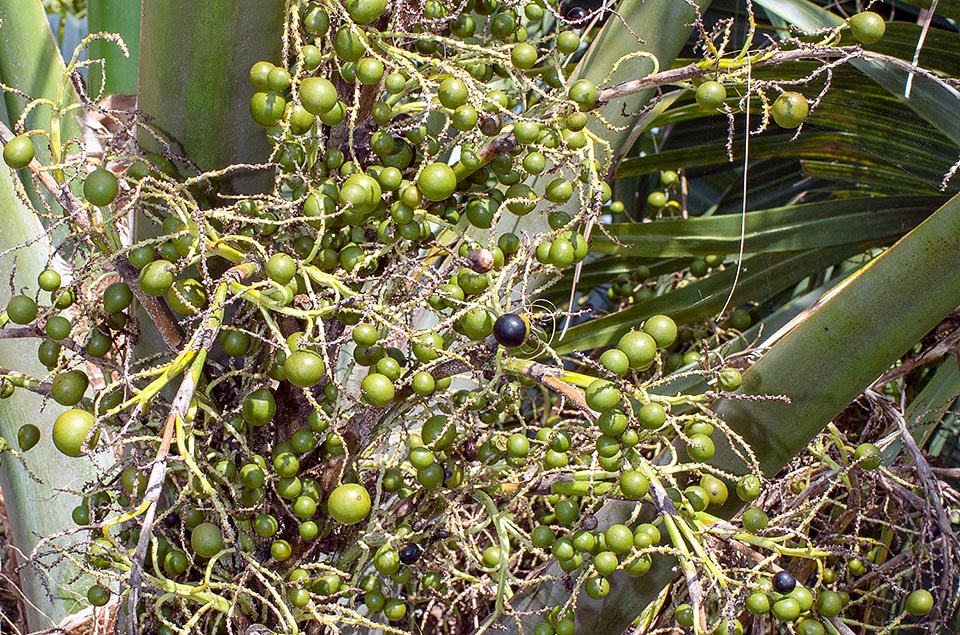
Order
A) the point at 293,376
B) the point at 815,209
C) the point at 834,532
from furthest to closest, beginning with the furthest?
the point at 815,209 < the point at 834,532 < the point at 293,376

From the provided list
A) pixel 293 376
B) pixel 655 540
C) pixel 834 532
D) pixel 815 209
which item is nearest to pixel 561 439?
pixel 655 540

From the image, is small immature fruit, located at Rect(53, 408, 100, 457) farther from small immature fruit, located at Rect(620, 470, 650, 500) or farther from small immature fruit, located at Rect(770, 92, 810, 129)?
small immature fruit, located at Rect(770, 92, 810, 129)

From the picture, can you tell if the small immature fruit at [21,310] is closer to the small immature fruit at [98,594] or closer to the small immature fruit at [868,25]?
the small immature fruit at [98,594]

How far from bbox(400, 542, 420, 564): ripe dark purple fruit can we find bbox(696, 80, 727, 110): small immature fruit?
1.48 ft

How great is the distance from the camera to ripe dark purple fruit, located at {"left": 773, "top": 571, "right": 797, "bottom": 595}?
0.70 m

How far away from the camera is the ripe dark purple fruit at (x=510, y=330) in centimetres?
65

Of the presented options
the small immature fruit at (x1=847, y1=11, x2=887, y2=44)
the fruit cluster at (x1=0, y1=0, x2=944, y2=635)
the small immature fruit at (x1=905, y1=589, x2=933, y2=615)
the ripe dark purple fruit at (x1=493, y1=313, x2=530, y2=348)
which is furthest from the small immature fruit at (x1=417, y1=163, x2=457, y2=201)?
→ the small immature fruit at (x1=905, y1=589, x2=933, y2=615)

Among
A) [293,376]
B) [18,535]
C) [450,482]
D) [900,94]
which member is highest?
[900,94]

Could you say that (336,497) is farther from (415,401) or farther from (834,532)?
(834,532)

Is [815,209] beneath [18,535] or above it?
above

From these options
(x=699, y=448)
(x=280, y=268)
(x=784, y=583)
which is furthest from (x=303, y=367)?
(x=784, y=583)

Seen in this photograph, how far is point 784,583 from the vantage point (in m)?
0.71

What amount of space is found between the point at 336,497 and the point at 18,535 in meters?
0.53

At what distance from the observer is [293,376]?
63 centimetres
